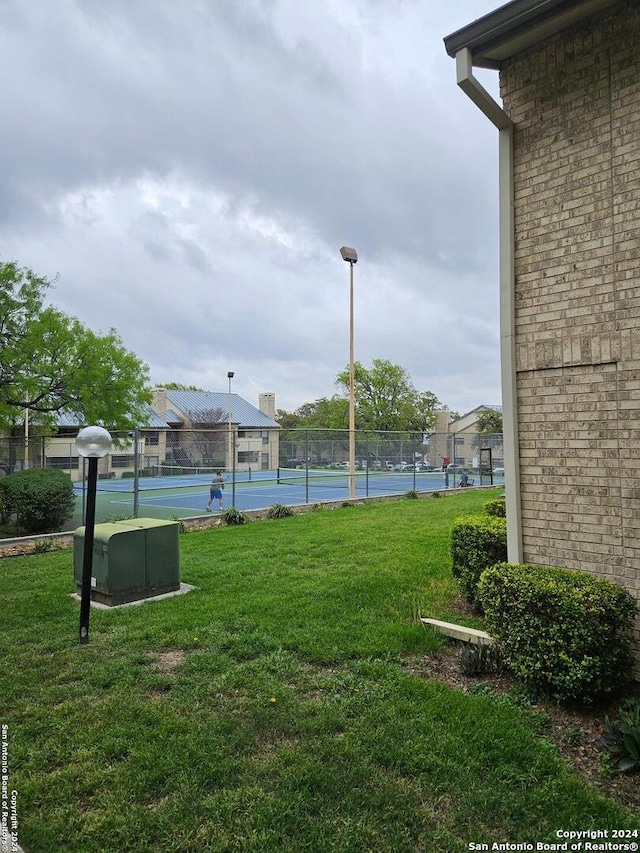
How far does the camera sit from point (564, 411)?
4230mm

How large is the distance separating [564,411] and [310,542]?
19.6 feet

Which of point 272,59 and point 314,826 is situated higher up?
point 272,59

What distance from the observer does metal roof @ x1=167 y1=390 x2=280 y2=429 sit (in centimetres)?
4422

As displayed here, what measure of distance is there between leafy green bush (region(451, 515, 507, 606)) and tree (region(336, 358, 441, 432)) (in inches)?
1779

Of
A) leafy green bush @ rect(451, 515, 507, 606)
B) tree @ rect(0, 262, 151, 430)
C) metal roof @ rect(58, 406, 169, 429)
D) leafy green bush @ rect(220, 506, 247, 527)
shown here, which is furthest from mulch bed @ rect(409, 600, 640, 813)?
metal roof @ rect(58, 406, 169, 429)

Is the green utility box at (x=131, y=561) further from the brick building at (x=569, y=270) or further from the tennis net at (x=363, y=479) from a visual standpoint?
the tennis net at (x=363, y=479)

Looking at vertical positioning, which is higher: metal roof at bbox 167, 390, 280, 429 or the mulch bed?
metal roof at bbox 167, 390, 280, 429

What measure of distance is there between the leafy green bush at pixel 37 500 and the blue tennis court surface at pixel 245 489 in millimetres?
731

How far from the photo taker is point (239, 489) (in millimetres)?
16797

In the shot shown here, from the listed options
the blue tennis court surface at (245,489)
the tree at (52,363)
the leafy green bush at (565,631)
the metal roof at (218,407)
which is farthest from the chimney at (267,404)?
the leafy green bush at (565,631)

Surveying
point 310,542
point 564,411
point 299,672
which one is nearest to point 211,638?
point 299,672

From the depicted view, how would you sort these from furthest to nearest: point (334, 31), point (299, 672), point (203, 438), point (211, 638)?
point (203, 438)
point (334, 31)
point (211, 638)
point (299, 672)

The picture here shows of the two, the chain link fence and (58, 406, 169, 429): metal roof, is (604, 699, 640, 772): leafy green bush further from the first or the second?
(58, 406, 169, 429): metal roof

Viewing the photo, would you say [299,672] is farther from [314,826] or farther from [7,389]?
[7,389]
